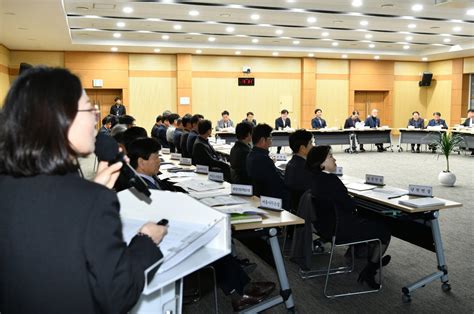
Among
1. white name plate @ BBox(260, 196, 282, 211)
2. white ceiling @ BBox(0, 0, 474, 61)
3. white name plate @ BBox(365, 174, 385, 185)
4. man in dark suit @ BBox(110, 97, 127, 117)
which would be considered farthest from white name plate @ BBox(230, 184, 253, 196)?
Answer: man in dark suit @ BBox(110, 97, 127, 117)

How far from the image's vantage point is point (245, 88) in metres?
18.5

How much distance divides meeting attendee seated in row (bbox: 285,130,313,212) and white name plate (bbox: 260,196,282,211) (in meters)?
0.98

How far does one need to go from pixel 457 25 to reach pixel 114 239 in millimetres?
13931

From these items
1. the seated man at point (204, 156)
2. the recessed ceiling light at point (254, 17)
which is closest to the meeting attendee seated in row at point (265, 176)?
the seated man at point (204, 156)

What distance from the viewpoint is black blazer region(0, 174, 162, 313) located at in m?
1.21

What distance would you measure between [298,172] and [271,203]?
1.09m

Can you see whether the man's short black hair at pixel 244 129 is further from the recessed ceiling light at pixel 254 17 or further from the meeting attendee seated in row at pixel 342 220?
the recessed ceiling light at pixel 254 17

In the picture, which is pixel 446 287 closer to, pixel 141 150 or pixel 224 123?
pixel 141 150

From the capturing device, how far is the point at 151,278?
1408mm

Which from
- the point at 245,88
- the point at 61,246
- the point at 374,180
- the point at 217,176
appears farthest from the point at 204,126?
the point at 245,88

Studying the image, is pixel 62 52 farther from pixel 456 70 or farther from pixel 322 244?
pixel 456 70

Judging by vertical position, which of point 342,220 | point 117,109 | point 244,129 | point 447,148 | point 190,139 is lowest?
point 342,220

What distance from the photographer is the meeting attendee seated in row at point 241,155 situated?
5.68 meters

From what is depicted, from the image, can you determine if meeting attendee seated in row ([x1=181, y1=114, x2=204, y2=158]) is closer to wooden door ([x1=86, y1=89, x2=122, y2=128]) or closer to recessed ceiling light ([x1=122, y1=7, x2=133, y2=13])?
recessed ceiling light ([x1=122, y1=7, x2=133, y2=13])
